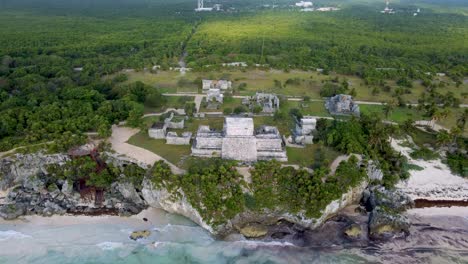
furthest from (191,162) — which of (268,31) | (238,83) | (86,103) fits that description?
(268,31)

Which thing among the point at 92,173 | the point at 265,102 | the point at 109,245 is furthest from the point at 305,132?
the point at 109,245

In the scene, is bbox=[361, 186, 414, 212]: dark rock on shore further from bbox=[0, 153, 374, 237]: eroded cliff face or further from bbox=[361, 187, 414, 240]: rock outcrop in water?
bbox=[0, 153, 374, 237]: eroded cliff face

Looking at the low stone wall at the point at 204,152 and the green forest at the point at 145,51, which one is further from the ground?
the green forest at the point at 145,51

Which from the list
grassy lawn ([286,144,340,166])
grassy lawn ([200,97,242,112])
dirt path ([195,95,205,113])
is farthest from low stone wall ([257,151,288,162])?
dirt path ([195,95,205,113])

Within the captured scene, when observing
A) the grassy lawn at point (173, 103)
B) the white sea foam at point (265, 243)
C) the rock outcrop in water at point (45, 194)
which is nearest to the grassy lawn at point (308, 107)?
the grassy lawn at point (173, 103)

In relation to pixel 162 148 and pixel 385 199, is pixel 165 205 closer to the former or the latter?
pixel 162 148

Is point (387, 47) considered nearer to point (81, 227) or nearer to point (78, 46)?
point (78, 46)

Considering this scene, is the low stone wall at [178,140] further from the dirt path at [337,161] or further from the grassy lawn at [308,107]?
the grassy lawn at [308,107]
